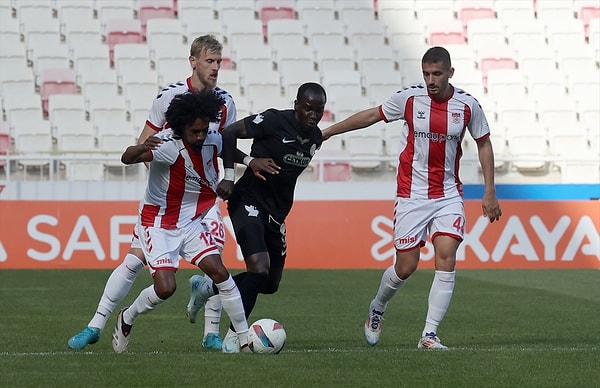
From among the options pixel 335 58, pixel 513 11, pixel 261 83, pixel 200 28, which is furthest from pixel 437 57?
pixel 513 11

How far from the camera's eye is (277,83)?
24.7 meters

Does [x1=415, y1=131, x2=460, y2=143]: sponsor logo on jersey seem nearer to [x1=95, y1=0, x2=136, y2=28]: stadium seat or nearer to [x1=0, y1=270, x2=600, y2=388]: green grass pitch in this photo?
[x1=0, y1=270, x2=600, y2=388]: green grass pitch

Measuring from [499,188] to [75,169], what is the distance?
7.14 meters

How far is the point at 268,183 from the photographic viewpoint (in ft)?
29.8

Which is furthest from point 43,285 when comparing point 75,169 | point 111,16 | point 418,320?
point 111,16

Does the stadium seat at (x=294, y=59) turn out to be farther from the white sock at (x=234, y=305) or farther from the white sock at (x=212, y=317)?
the white sock at (x=234, y=305)

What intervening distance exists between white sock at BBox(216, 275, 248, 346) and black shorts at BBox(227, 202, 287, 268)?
515mm

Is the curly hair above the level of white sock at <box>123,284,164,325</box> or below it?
above

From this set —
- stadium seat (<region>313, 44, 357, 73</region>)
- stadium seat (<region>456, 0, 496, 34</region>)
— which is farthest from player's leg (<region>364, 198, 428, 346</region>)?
stadium seat (<region>456, 0, 496, 34</region>)

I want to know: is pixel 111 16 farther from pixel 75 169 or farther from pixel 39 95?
pixel 75 169

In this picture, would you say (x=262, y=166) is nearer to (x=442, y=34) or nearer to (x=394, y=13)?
(x=442, y=34)

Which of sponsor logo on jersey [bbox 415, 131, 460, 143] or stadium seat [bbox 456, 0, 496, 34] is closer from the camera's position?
sponsor logo on jersey [bbox 415, 131, 460, 143]

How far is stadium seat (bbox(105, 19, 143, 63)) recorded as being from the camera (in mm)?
25406

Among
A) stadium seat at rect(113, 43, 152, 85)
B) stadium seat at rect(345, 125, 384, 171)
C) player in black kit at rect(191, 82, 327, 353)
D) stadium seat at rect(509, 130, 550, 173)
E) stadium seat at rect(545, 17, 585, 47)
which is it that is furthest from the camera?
stadium seat at rect(545, 17, 585, 47)
